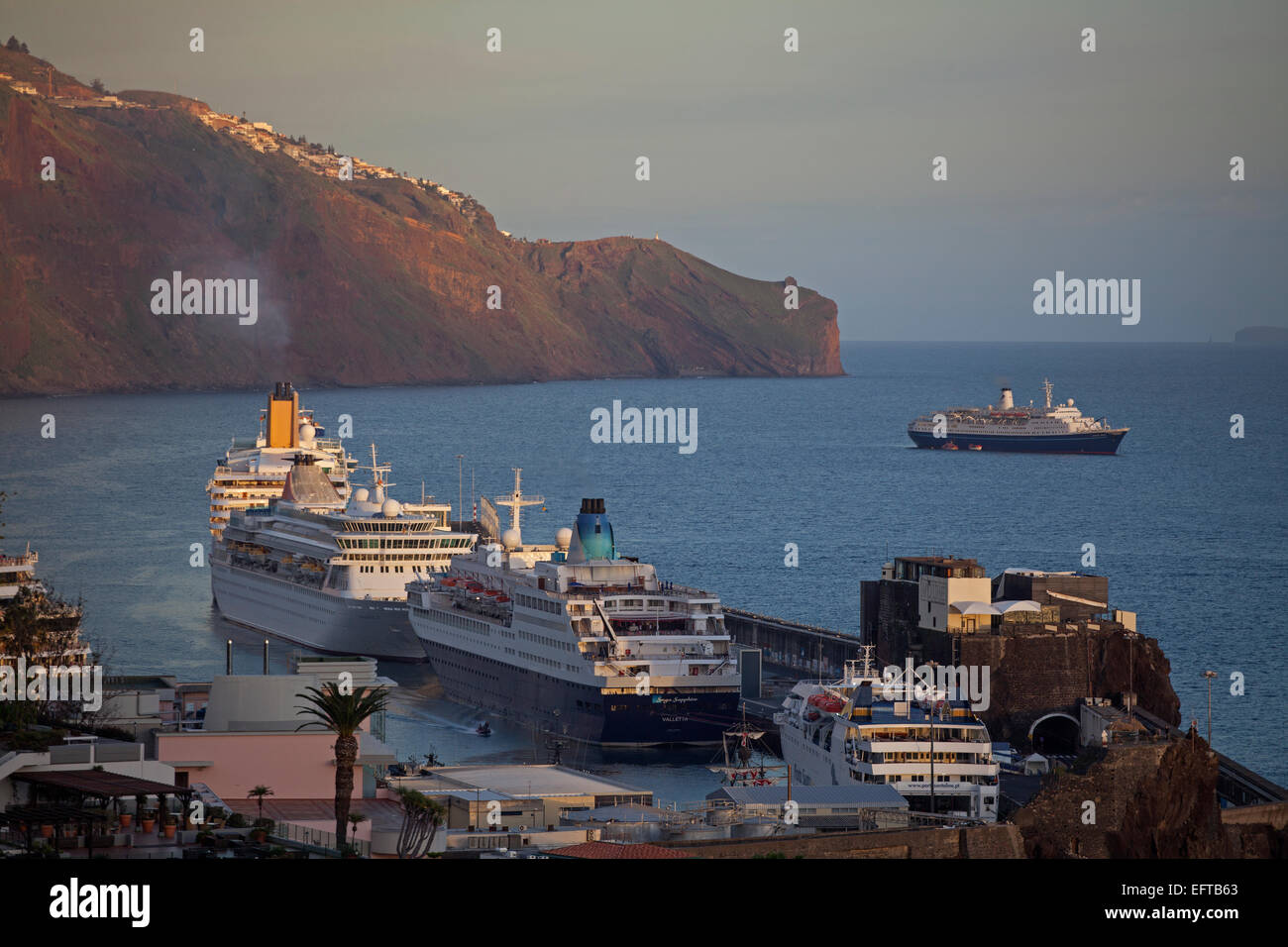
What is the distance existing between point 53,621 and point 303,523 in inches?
994

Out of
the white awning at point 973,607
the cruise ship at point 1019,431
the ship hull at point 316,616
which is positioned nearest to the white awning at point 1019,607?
the white awning at point 973,607

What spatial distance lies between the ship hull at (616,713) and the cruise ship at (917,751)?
8.38 metres

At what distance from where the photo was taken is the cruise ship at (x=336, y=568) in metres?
56.5

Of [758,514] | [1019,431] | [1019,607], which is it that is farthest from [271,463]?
[1019,431]

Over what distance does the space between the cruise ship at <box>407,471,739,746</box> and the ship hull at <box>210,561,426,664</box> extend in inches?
201

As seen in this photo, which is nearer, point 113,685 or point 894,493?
point 113,685

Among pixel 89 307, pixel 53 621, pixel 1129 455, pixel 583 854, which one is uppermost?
pixel 89 307

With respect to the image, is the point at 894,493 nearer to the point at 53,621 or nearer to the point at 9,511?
the point at 9,511

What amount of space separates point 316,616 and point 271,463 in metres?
17.3

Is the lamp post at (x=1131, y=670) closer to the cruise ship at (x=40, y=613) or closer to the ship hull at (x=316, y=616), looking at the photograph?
the cruise ship at (x=40, y=613)

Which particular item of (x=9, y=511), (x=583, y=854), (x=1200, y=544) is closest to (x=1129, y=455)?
(x=1200, y=544)
